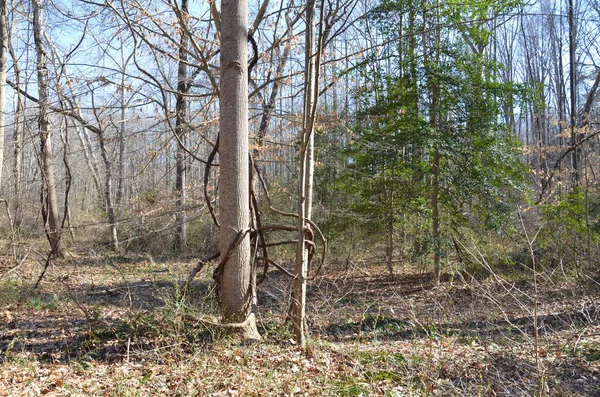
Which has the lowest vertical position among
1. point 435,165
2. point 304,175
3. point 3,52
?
point 304,175

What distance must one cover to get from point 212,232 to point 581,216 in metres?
→ 11.4

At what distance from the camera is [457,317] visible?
690 centimetres

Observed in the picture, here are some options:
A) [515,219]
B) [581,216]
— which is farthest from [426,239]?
[581,216]

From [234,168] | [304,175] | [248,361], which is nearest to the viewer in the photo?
[248,361]

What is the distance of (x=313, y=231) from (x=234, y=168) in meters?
4.30

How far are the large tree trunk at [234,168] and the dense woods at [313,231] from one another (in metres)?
0.02

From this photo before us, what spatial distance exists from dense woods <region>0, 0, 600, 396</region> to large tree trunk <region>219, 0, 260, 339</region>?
0.02 m

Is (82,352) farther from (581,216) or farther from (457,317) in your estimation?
(581,216)

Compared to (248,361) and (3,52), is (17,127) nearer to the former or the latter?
(3,52)

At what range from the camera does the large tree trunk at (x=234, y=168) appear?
470 cm

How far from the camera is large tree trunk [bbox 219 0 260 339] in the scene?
4703 mm

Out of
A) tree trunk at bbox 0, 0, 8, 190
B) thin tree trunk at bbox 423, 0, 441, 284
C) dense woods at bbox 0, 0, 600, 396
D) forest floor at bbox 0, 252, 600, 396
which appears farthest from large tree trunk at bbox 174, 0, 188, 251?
thin tree trunk at bbox 423, 0, 441, 284

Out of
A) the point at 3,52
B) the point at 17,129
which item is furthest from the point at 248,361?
the point at 17,129

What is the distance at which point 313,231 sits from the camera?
346 inches
